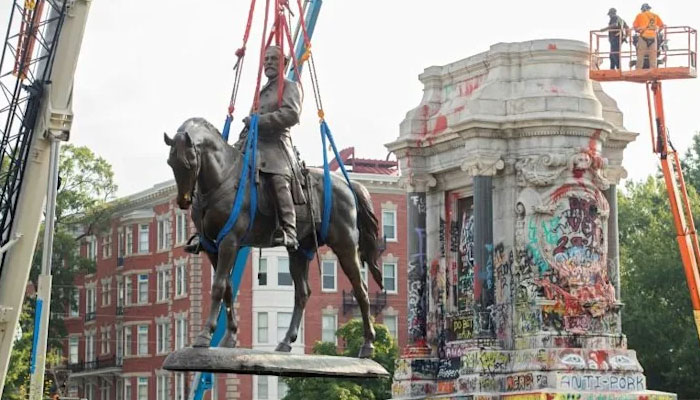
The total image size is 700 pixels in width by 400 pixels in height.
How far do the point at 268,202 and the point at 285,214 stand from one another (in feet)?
1.43

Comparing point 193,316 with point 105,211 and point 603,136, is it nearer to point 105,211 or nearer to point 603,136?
point 105,211

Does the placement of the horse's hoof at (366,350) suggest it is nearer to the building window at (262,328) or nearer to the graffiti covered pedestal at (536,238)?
the graffiti covered pedestal at (536,238)

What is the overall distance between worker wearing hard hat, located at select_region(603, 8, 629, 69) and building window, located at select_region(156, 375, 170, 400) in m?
42.7

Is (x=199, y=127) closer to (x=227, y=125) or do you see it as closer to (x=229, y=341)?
(x=227, y=125)

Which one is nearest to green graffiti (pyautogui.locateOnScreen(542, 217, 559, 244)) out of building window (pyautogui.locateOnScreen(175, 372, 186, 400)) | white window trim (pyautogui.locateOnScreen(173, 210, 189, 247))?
white window trim (pyautogui.locateOnScreen(173, 210, 189, 247))

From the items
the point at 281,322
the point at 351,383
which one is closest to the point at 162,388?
the point at 281,322

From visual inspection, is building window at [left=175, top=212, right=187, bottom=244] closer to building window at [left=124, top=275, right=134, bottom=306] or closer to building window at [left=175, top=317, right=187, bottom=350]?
building window at [left=175, top=317, right=187, bottom=350]

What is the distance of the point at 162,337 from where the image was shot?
8969cm

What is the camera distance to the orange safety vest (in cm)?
5184

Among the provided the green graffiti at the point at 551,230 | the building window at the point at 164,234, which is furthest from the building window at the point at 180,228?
the green graffiti at the point at 551,230

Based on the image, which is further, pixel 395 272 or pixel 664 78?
pixel 395 272

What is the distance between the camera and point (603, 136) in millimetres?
53031

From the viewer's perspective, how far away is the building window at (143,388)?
298 feet

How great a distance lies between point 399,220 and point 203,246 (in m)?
66.9
